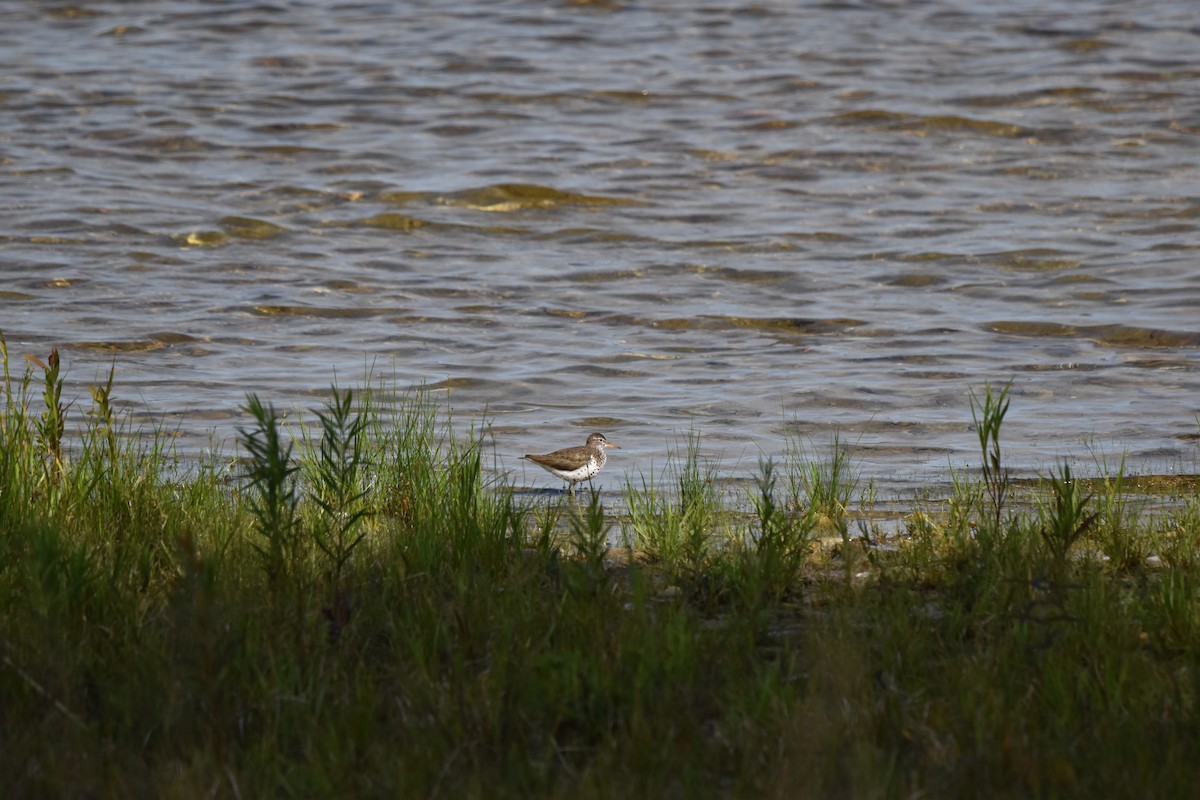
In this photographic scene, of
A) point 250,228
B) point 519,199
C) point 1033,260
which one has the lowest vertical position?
point 1033,260

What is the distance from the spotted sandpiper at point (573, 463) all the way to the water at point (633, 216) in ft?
0.80

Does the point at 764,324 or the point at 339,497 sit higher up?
the point at 764,324

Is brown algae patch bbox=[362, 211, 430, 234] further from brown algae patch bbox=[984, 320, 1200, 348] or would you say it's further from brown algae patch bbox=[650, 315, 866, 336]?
brown algae patch bbox=[984, 320, 1200, 348]

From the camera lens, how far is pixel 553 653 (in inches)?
155

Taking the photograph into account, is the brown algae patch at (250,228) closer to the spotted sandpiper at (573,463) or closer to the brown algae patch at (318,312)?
the brown algae patch at (318,312)

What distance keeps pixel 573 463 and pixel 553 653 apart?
3701 millimetres

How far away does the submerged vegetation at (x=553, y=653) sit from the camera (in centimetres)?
345

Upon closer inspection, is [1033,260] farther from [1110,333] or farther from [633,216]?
[633,216]

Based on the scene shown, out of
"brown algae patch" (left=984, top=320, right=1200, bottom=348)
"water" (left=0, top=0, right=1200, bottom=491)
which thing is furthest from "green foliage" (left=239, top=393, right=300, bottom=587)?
"brown algae patch" (left=984, top=320, right=1200, bottom=348)

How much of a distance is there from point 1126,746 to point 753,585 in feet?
3.98

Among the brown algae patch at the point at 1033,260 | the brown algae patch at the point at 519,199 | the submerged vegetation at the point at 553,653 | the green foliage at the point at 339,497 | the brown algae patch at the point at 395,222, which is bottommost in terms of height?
the submerged vegetation at the point at 553,653

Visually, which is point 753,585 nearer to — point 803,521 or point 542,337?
point 803,521

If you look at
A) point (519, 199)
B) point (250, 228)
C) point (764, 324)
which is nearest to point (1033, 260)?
point (764, 324)

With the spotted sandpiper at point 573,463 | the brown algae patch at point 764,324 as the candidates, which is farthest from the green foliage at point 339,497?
the brown algae patch at point 764,324
